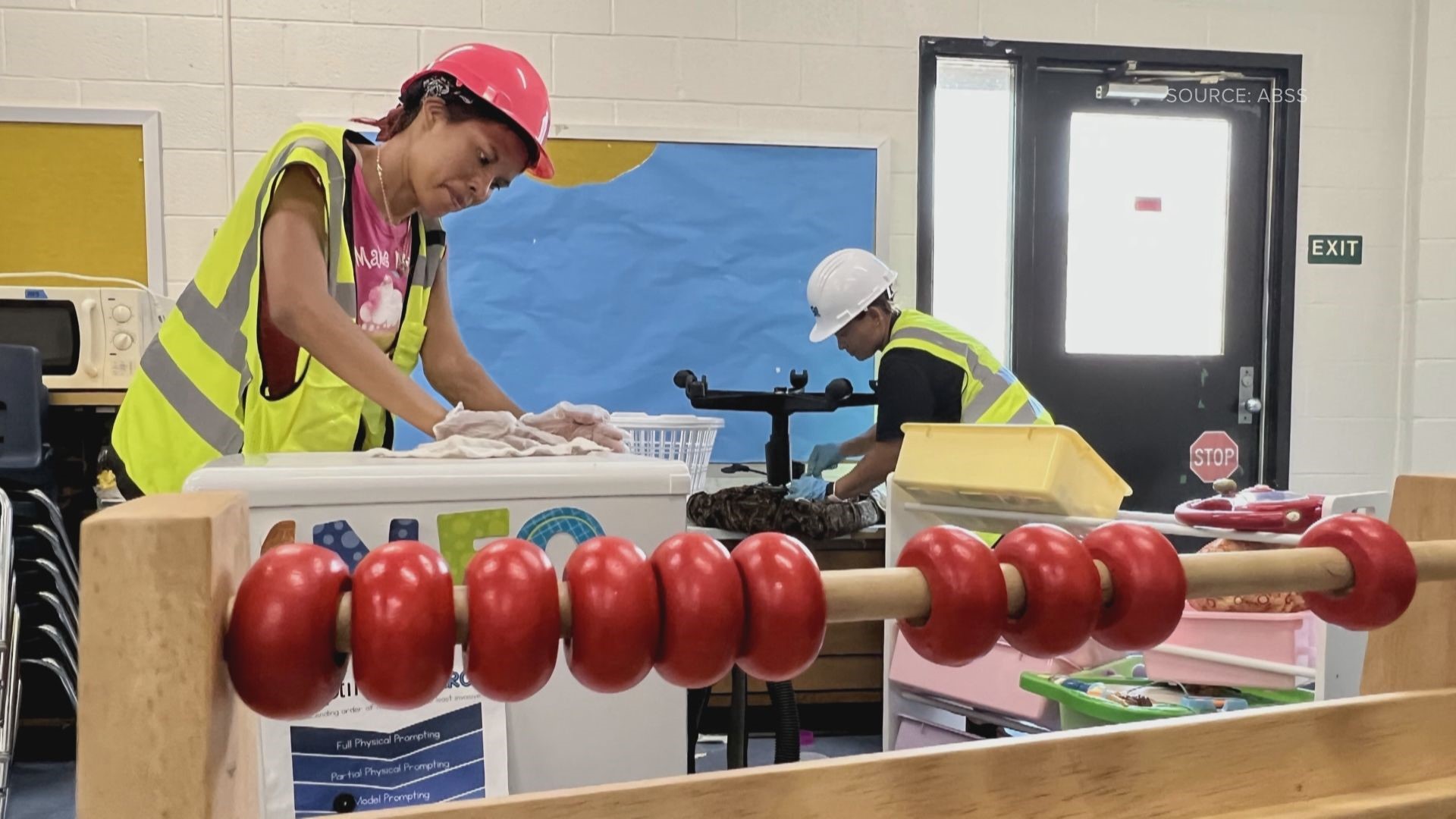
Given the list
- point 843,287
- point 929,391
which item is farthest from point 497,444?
point 843,287

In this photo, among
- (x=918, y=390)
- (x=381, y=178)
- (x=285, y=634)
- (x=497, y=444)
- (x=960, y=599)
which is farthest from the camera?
(x=918, y=390)

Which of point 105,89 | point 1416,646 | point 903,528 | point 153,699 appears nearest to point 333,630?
point 153,699

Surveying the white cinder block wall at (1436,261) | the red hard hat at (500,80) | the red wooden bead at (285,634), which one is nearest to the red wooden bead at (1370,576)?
the red wooden bead at (285,634)

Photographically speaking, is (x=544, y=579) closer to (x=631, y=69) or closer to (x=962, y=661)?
(x=962, y=661)

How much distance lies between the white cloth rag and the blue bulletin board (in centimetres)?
196

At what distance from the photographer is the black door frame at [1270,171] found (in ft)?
11.5

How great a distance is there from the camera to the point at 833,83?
3.44 meters

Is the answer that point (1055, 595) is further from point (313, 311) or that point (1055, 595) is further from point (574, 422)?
point (313, 311)

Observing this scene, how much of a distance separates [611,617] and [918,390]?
2.13 m

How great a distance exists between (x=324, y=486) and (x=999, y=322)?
299cm

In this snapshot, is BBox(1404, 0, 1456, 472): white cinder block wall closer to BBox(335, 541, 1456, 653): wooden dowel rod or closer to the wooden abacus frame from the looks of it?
the wooden abacus frame

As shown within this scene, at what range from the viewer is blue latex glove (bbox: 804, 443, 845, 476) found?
317 cm

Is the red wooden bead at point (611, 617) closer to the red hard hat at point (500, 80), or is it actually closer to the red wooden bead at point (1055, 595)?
the red wooden bead at point (1055, 595)

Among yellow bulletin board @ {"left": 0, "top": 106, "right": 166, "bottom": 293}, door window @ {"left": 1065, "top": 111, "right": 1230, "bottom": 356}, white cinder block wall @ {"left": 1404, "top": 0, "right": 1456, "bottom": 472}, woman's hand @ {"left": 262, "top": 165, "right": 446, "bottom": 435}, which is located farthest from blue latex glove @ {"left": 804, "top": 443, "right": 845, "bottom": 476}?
white cinder block wall @ {"left": 1404, "top": 0, "right": 1456, "bottom": 472}
